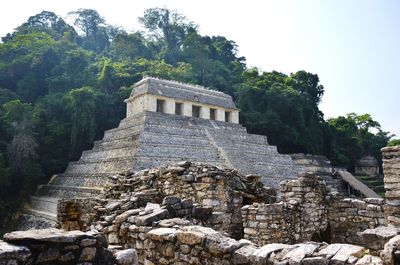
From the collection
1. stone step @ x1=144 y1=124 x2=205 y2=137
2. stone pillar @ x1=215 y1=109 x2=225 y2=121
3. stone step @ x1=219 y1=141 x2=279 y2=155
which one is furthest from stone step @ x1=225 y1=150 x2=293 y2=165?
stone pillar @ x1=215 y1=109 x2=225 y2=121

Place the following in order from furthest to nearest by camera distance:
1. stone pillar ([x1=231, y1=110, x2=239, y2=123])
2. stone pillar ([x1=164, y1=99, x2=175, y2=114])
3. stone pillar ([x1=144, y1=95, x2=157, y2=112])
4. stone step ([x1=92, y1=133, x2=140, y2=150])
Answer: stone pillar ([x1=231, y1=110, x2=239, y2=123]) < stone pillar ([x1=164, y1=99, x2=175, y2=114]) < stone pillar ([x1=144, y1=95, x2=157, y2=112]) < stone step ([x1=92, y1=133, x2=140, y2=150])

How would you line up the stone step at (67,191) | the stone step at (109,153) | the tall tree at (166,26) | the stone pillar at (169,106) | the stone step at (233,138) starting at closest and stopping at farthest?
the stone step at (67,191)
the stone step at (109,153)
the stone step at (233,138)
the stone pillar at (169,106)
the tall tree at (166,26)

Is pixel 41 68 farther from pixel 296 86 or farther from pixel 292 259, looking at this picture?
pixel 292 259

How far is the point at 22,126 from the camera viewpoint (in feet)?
76.4

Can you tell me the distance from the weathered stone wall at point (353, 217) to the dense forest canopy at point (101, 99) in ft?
63.2

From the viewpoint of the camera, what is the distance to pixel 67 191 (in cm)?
1941

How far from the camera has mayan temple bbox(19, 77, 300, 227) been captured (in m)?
18.6

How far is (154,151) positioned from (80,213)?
10.6 m

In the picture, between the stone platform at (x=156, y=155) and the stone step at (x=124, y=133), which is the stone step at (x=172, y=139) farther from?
the stone step at (x=124, y=133)

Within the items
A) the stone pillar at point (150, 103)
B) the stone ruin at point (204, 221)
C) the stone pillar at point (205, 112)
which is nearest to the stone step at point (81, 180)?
the stone ruin at point (204, 221)

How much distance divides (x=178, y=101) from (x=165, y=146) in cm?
764

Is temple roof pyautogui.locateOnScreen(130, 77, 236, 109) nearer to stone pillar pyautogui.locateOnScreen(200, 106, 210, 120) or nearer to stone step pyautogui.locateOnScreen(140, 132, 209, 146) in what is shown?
stone pillar pyautogui.locateOnScreen(200, 106, 210, 120)

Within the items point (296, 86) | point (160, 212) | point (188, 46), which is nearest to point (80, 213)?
point (160, 212)

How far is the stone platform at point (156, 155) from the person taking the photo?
18.3m
